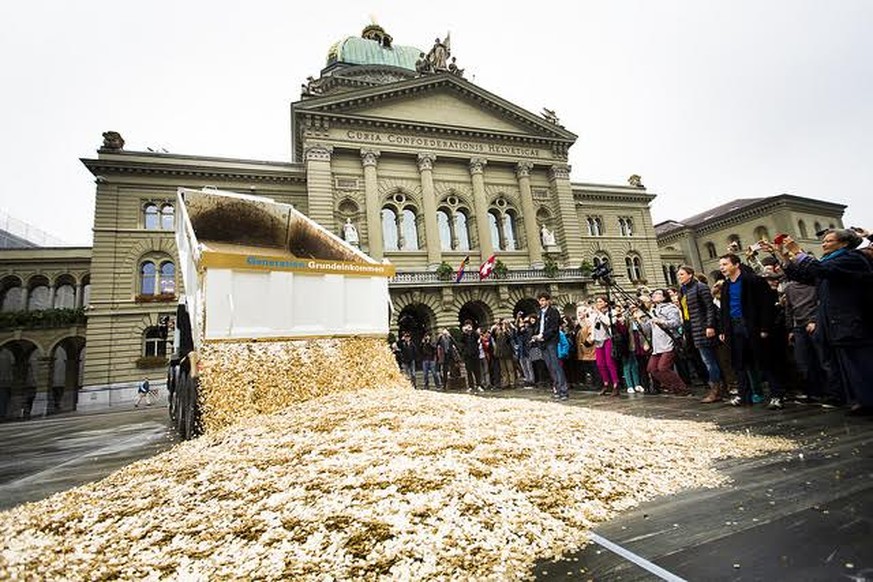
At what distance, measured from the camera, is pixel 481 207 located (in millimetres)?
25031

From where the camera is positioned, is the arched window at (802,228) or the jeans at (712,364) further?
the arched window at (802,228)

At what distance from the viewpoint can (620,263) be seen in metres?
31.1

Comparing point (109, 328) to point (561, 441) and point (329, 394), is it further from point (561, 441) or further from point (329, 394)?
point (561, 441)

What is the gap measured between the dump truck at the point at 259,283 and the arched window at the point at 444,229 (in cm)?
1885

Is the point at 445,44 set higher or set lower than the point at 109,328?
higher

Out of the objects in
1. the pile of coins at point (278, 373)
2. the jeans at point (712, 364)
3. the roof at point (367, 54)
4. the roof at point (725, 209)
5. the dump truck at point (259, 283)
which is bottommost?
the jeans at point (712, 364)

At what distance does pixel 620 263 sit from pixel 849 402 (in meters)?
29.1

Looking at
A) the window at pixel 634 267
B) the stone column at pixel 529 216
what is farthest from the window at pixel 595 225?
the stone column at pixel 529 216

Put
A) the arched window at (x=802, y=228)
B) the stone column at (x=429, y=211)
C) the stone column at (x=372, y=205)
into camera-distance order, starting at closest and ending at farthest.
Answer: the stone column at (x=372, y=205) → the stone column at (x=429, y=211) → the arched window at (x=802, y=228)

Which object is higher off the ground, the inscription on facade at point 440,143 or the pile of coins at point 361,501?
the inscription on facade at point 440,143

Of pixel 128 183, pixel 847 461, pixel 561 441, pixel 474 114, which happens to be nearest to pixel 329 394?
pixel 561 441

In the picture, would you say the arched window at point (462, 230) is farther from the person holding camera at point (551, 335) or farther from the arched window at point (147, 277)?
the arched window at point (147, 277)

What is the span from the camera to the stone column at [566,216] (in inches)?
1037

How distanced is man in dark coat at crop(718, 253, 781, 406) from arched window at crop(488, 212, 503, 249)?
830 inches
